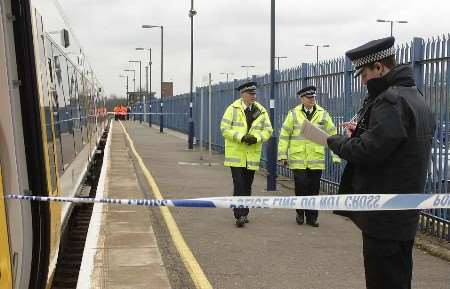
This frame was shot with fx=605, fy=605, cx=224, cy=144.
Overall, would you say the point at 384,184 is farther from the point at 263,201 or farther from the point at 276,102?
the point at 276,102

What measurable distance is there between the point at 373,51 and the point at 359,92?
257 inches

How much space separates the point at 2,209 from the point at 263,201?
4.81ft

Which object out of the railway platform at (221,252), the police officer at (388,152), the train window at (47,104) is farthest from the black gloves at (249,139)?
the police officer at (388,152)

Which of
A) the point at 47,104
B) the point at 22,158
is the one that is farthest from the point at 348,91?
the point at 22,158

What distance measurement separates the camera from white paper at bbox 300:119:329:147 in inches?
144

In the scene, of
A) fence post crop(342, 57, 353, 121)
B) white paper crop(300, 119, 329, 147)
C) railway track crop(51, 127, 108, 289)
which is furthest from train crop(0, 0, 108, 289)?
fence post crop(342, 57, 353, 121)

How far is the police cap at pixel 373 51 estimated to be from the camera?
3342 mm

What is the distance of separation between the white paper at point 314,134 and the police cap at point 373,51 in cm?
49

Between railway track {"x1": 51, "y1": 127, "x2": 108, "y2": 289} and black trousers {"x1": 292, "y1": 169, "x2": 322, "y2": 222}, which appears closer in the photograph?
railway track {"x1": 51, "y1": 127, "x2": 108, "y2": 289}

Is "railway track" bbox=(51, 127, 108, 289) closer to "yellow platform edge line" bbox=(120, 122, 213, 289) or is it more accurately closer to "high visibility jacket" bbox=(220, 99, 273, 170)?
"yellow platform edge line" bbox=(120, 122, 213, 289)

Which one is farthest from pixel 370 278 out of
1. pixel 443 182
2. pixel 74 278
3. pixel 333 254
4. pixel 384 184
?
pixel 443 182

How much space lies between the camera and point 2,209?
126 inches

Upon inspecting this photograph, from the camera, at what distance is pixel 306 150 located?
27.1 feet

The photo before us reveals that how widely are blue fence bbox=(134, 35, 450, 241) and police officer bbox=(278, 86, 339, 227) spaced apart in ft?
4.28
